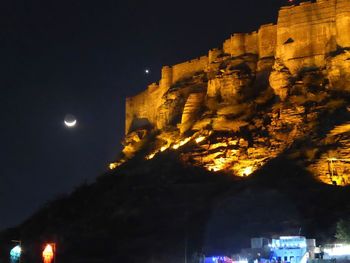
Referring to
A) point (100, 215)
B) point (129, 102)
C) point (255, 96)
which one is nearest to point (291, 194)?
point (100, 215)

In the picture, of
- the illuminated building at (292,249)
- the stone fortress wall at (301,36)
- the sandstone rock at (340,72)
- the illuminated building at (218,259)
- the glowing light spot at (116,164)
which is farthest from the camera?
the glowing light spot at (116,164)

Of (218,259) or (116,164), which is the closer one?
(218,259)

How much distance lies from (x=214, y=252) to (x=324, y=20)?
26025 mm

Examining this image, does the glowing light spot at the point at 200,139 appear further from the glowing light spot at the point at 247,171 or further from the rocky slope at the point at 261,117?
the glowing light spot at the point at 247,171

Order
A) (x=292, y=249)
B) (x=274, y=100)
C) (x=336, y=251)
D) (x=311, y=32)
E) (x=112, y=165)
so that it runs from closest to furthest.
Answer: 1. (x=336, y=251)
2. (x=292, y=249)
3. (x=311, y=32)
4. (x=274, y=100)
5. (x=112, y=165)

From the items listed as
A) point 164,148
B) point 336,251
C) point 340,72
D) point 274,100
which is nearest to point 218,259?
point 336,251

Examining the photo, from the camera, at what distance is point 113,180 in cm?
6431

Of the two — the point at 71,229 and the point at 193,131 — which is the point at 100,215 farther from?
the point at 193,131

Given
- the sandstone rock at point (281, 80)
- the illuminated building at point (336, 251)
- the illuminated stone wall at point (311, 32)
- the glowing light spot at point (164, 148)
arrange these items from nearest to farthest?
1. the illuminated building at point (336, 251)
2. the illuminated stone wall at point (311, 32)
3. the sandstone rock at point (281, 80)
4. the glowing light spot at point (164, 148)

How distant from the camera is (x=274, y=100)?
6281 centimetres

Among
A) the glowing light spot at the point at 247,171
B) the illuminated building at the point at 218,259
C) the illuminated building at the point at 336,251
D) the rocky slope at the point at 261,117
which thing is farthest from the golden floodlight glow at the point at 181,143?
the illuminated building at the point at 336,251

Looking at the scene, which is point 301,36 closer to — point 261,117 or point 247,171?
point 261,117

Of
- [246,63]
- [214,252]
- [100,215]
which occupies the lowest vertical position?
[214,252]

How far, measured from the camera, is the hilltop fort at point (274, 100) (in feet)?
182
